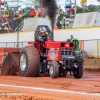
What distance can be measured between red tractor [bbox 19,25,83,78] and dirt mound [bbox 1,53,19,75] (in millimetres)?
1314

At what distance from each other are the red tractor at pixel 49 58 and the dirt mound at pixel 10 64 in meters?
1.31

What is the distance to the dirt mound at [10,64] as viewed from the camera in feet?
68.3

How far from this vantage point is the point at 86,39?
3588 centimetres

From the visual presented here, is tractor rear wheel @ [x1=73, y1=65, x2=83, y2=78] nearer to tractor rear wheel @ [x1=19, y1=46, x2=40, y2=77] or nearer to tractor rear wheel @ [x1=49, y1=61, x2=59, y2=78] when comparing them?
tractor rear wheel @ [x1=49, y1=61, x2=59, y2=78]

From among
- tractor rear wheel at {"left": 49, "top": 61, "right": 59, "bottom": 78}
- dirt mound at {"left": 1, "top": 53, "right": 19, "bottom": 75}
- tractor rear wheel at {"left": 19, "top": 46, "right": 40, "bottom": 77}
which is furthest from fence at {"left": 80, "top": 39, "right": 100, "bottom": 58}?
tractor rear wheel at {"left": 49, "top": 61, "right": 59, "bottom": 78}

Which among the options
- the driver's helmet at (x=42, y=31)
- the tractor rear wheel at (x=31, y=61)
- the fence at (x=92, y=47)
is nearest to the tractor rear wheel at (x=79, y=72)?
the tractor rear wheel at (x=31, y=61)

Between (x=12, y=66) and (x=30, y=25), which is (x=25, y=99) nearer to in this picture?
(x=12, y=66)

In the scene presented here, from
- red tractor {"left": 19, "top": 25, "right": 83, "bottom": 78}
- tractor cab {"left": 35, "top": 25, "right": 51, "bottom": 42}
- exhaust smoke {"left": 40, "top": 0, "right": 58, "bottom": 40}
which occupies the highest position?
exhaust smoke {"left": 40, "top": 0, "right": 58, "bottom": 40}

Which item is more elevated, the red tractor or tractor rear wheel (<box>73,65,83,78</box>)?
the red tractor

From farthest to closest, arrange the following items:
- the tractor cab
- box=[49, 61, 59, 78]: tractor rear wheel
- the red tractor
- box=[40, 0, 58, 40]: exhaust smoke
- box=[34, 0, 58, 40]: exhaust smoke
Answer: box=[34, 0, 58, 40]: exhaust smoke → box=[40, 0, 58, 40]: exhaust smoke → the tractor cab → the red tractor → box=[49, 61, 59, 78]: tractor rear wheel

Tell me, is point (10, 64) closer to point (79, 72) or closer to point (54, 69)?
point (54, 69)

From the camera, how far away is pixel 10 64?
20.9 m

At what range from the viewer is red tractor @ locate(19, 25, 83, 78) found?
59.7ft

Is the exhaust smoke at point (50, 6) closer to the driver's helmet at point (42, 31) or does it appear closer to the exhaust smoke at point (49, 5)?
the exhaust smoke at point (49, 5)
